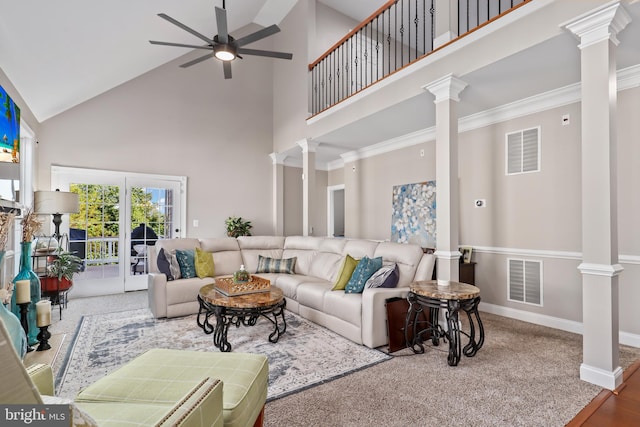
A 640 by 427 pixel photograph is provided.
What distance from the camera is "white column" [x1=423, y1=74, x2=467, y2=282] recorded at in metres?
3.36

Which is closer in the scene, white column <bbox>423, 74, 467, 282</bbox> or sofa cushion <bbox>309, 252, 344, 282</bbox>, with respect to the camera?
white column <bbox>423, 74, 467, 282</bbox>

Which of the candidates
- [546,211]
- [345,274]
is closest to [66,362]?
[345,274]

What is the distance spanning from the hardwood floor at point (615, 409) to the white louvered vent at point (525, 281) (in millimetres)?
1527

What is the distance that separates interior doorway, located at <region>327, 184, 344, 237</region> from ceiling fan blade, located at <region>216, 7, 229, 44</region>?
14.6 feet

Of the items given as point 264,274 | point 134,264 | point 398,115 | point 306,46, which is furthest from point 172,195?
point 398,115

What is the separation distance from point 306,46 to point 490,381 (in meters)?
5.84

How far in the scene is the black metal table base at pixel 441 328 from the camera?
105 inches

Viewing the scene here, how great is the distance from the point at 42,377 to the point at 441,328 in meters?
3.13

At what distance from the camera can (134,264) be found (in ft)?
18.2

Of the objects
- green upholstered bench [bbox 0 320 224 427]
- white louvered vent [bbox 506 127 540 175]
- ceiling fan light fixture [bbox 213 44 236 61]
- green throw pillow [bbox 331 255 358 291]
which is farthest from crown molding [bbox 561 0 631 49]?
green upholstered bench [bbox 0 320 224 427]

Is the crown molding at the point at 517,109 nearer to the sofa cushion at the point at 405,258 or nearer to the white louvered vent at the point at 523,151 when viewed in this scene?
the white louvered vent at the point at 523,151

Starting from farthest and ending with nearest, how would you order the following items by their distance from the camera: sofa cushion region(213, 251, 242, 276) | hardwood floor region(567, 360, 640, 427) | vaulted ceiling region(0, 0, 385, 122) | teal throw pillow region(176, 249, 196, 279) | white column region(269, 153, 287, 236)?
1. white column region(269, 153, 287, 236)
2. sofa cushion region(213, 251, 242, 276)
3. teal throw pillow region(176, 249, 196, 279)
4. vaulted ceiling region(0, 0, 385, 122)
5. hardwood floor region(567, 360, 640, 427)

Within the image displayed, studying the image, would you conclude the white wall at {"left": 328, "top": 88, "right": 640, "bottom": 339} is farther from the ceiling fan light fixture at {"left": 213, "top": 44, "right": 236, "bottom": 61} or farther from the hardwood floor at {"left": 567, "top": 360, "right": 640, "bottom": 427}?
the ceiling fan light fixture at {"left": 213, "top": 44, "right": 236, "bottom": 61}

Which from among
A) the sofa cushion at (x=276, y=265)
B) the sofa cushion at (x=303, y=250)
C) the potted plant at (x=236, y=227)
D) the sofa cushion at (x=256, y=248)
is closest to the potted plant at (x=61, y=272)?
the sofa cushion at (x=256, y=248)
